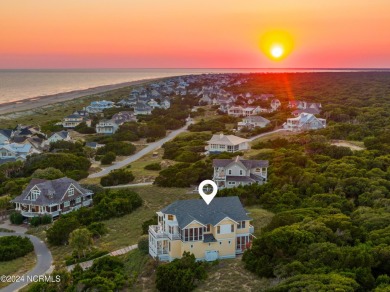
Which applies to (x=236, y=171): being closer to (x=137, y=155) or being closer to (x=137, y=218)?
(x=137, y=218)

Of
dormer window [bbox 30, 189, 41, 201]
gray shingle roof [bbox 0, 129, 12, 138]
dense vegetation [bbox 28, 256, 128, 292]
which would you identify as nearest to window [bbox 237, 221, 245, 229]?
dense vegetation [bbox 28, 256, 128, 292]

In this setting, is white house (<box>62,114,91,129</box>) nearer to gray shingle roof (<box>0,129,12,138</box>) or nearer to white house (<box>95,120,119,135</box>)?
white house (<box>95,120,119,135</box>)

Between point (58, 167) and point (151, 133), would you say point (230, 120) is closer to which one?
point (151, 133)

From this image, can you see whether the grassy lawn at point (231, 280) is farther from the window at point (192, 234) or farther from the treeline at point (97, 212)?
the treeline at point (97, 212)

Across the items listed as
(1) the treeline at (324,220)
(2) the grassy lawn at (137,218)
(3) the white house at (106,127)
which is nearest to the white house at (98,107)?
(3) the white house at (106,127)

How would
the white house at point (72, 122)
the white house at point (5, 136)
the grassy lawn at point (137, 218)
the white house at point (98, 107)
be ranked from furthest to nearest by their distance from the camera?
the white house at point (98, 107), the white house at point (72, 122), the white house at point (5, 136), the grassy lawn at point (137, 218)

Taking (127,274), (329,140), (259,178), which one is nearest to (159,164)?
(259,178)
